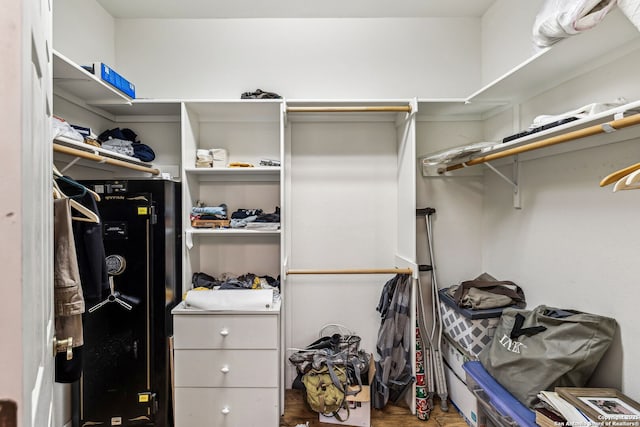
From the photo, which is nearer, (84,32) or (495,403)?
(495,403)

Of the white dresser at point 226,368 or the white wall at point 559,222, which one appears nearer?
the white wall at point 559,222

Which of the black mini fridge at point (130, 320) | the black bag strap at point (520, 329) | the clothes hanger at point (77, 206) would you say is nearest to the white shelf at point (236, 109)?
the black mini fridge at point (130, 320)

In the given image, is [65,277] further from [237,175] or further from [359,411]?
[359,411]

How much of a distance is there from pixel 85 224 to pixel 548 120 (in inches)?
85.1

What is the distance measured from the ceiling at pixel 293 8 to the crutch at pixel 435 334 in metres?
1.52

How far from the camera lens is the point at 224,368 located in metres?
1.89

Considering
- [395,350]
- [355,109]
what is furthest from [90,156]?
[395,350]

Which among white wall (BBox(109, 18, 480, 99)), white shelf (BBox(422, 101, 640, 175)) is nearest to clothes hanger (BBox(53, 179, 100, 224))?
white wall (BBox(109, 18, 480, 99))

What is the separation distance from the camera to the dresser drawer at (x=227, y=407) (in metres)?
1.89

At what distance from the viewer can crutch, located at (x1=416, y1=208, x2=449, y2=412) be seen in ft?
7.28

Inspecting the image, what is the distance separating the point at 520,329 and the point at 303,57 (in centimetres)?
232

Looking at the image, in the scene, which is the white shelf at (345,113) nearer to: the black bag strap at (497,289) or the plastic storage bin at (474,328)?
the black bag strap at (497,289)

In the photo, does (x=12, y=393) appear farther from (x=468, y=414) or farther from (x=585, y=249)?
(x=468, y=414)

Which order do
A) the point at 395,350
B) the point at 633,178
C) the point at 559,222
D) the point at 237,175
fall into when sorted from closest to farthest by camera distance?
the point at 633,178
the point at 559,222
the point at 395,350
the point at 237,175
